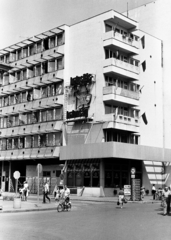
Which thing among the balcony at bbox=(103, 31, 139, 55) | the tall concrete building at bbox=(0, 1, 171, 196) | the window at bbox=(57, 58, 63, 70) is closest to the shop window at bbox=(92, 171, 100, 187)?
the tall concrete building at bbox=(0, 1, 171, 196)

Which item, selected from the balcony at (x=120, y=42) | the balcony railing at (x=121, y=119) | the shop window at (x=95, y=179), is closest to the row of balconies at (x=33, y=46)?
the balcony at (x=120, y=42)

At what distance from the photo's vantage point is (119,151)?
44438 mm

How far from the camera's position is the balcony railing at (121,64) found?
154 feet

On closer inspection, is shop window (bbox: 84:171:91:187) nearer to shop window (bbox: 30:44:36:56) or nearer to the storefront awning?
the storefront awning

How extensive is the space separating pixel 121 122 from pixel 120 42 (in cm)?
986

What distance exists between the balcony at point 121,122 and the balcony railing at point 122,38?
948 cm

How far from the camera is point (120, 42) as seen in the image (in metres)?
48.2

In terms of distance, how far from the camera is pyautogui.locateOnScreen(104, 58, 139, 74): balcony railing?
154ft

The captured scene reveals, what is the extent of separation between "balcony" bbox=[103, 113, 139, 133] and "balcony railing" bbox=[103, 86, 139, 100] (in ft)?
8.79

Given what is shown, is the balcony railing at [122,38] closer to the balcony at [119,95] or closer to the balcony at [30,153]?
the balcony at [119,95]

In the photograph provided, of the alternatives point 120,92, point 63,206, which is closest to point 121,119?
point 120,92

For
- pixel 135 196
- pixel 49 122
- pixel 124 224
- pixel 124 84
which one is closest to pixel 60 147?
pixel 49 122

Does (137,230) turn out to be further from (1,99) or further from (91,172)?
(1,99)

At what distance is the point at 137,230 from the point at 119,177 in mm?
33780
